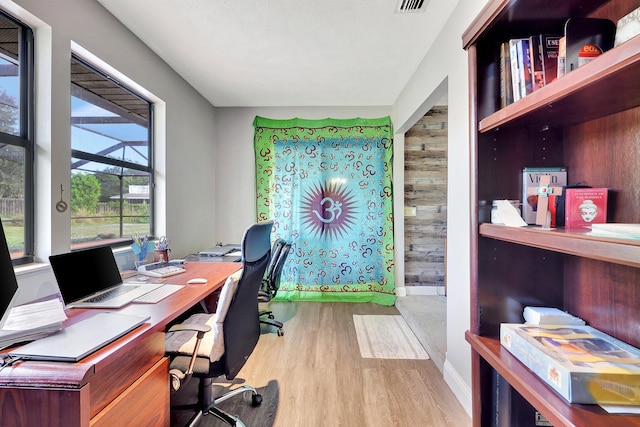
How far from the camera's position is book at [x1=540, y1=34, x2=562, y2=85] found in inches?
29.6

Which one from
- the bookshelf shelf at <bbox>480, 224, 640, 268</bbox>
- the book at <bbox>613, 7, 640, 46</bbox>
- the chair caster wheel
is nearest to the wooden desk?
the chair caster wheel

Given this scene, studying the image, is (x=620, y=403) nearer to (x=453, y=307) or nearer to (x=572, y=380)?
(x=572, y=380)

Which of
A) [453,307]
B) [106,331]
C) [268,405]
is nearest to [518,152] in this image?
Answer: [453,307]

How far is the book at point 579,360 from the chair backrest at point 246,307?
110 cm

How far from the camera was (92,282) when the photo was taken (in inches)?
57.6

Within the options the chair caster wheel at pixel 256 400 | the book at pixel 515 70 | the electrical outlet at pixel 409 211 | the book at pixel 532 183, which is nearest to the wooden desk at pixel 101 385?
the chair caster wheel at pixel 256 400

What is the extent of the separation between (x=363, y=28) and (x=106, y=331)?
2.39m

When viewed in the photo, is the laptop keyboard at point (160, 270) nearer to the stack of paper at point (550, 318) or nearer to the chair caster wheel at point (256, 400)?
the chair caster wheel at point (256, 400)

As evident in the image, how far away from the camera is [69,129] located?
163 cm

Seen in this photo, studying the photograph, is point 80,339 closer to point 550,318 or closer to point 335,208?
point 550,318

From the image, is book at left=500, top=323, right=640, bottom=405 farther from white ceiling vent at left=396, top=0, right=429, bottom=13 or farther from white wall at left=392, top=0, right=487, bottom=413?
white ceiling vent at left=396, top=0, right=429, bottom=13

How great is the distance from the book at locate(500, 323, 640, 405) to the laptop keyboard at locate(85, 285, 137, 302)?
1.79 meters

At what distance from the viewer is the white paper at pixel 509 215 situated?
735 millimetres

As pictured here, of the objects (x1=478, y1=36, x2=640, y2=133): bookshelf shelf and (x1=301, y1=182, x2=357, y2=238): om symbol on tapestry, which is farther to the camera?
(x1=301, y1=182, x2=357, y2=238): om symbol on tapestry
